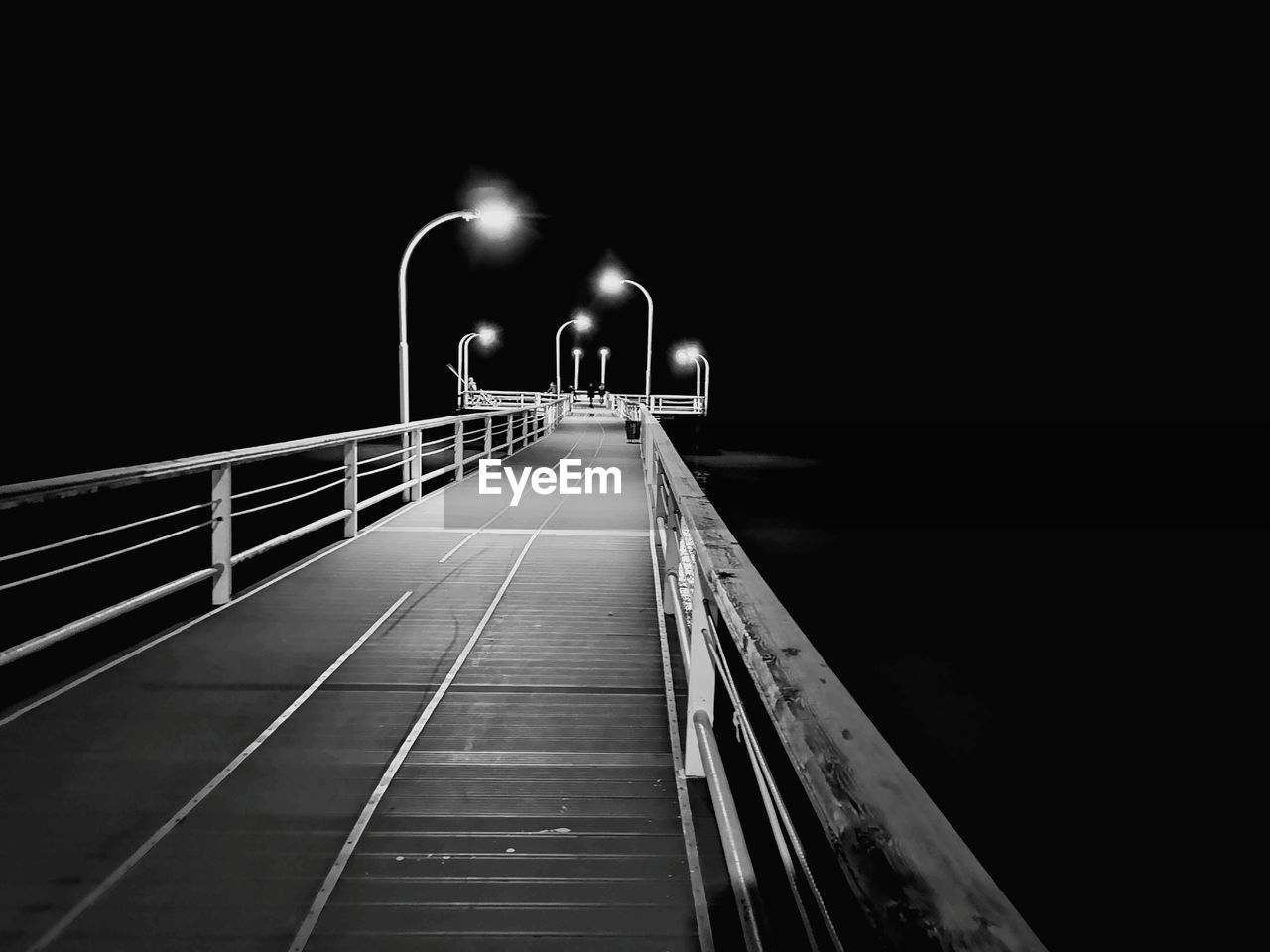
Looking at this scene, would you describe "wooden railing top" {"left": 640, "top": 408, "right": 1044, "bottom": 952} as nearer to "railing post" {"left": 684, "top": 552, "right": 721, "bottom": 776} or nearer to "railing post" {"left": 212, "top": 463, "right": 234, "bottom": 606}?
"railing post" {"left": 684, "top": 552, "right": 721, "bottom": 776}

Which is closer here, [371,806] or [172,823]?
[172,823]

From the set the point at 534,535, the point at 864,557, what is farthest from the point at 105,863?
the point at 864,557

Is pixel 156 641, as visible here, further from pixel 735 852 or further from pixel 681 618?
pixel 735 852

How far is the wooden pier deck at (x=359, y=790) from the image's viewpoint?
7.86 ft

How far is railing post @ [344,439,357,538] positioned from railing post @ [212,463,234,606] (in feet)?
8.41

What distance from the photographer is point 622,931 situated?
7.83ft

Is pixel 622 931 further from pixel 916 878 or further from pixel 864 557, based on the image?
pixel 864 557

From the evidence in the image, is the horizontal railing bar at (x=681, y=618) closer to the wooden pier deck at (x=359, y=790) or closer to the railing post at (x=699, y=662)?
the wooden pier deck at (x=359, y=790)

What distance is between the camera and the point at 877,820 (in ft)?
3.46

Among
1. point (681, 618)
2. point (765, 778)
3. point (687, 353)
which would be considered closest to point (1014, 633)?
point (681, 618)

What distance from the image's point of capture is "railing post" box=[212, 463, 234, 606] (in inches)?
221

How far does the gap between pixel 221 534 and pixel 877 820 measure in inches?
219

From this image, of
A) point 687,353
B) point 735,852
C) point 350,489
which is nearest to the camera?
point 735,852

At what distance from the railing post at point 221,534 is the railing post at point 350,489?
256 centimetres
